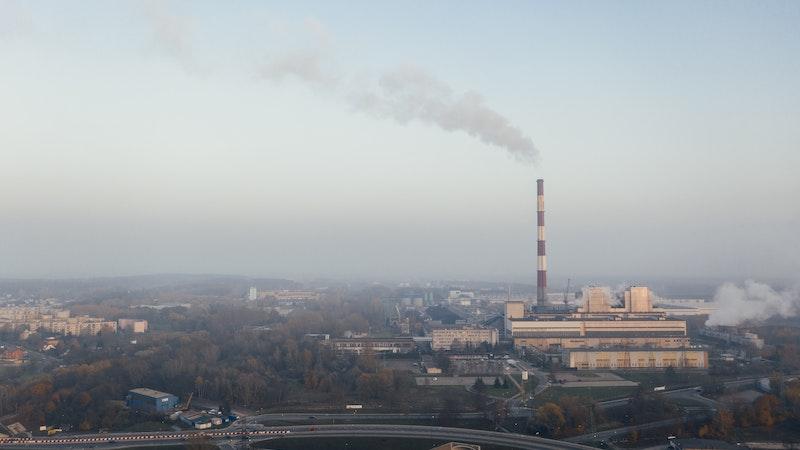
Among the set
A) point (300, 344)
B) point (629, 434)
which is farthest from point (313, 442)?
point (300, 344)

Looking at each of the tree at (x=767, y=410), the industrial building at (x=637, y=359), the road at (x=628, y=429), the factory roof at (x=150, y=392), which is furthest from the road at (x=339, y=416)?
the industrial building at (x=637, y=359)

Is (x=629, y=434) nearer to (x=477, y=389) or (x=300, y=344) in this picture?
(x=477, y=389)

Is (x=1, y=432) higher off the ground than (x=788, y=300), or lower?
lower

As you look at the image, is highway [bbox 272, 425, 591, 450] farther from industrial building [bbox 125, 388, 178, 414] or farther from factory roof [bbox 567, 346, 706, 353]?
factory roof [bbox 567, 346, 706, 353]

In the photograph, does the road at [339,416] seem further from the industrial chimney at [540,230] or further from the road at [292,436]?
the industrial chimney at [540,230]

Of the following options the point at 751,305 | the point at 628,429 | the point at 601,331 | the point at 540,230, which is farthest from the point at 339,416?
the point at 751,305

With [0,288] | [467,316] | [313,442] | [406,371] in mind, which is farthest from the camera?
[0,288]

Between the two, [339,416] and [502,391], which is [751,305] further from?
[339,416]
